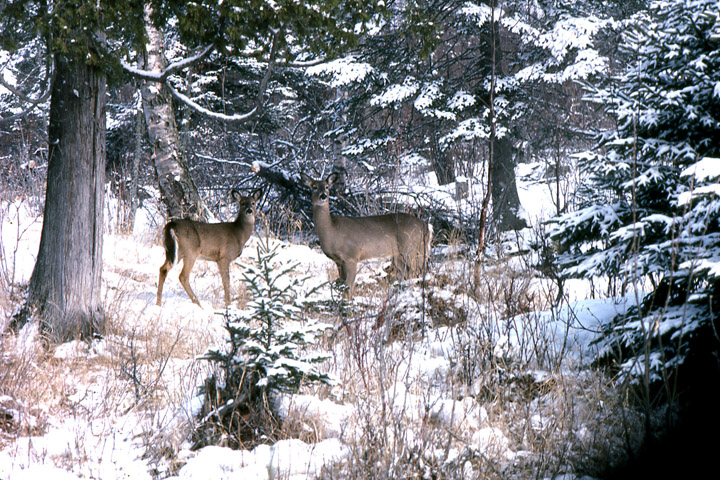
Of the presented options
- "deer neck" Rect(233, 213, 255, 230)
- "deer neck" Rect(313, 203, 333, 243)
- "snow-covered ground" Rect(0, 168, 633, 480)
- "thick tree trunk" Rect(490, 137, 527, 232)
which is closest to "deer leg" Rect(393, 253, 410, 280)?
"snow-covered ground" Rect(0, 168, 633, 480)

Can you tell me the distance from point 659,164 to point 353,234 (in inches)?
189

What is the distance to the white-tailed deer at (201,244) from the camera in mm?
7258

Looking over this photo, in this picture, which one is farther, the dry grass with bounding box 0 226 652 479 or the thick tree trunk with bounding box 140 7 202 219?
the thick tree trunk with bounding box 140 7 202 219

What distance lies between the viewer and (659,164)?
3.93 m

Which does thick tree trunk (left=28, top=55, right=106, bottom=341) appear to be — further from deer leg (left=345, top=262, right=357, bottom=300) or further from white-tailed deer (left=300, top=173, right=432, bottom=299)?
deer leg (left=345, top=262, right=357, bottom=300)

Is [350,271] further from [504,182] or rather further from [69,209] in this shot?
[504,182]

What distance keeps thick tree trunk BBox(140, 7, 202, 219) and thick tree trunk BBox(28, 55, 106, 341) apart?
4.30 meters

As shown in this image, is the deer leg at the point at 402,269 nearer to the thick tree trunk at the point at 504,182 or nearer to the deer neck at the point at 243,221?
the deer neck at the point at 243,221

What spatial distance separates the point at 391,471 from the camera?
9.18ft

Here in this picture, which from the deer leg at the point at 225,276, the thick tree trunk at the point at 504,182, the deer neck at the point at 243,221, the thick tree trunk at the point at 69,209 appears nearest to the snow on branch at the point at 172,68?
the thick tree trunk at the point at 69,209

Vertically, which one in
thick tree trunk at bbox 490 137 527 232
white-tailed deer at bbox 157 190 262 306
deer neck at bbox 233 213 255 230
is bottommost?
white-tailed deer at bbox 157 190 262 306

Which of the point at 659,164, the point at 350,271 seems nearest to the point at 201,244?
the point at 350,271

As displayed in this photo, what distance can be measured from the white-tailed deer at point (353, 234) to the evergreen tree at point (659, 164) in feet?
13.6

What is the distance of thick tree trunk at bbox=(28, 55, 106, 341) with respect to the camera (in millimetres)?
5191
